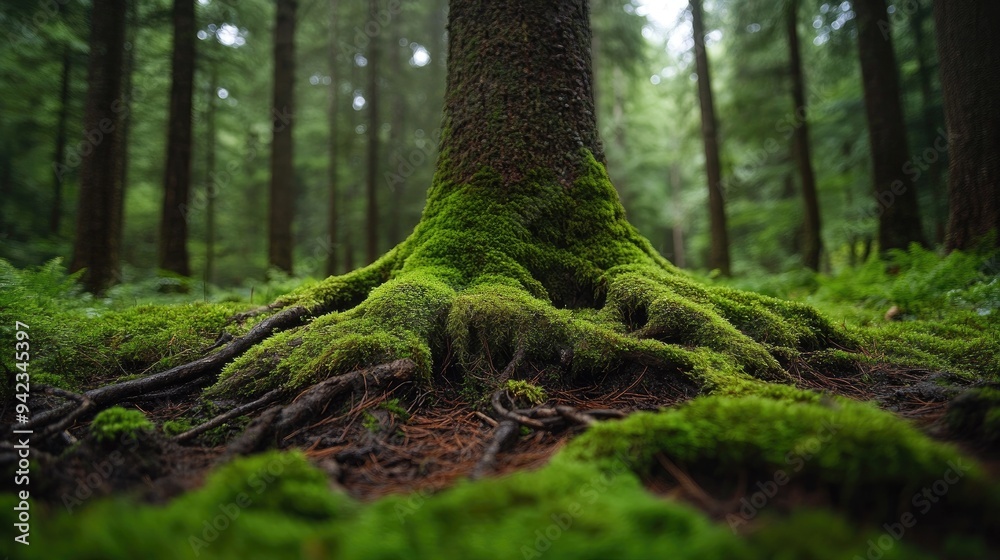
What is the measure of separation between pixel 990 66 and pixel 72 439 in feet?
32.9

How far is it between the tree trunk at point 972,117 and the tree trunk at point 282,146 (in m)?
11.5

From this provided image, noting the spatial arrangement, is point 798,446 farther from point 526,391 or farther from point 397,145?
point 397,145

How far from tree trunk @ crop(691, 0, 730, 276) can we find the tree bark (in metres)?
8.83

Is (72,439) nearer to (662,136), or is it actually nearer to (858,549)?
(858,549)

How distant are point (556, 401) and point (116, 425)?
2142 millimetres

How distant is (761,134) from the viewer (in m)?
14.6

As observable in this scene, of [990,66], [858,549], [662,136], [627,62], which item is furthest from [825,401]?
[662,136]

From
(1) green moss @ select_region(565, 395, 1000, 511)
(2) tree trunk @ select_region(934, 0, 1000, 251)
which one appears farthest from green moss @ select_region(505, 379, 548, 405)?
(2) tree trunk @ select_region(934, 0, 1000, 251)

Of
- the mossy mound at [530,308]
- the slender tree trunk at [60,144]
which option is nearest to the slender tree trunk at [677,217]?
the mossy mound at [530,308]

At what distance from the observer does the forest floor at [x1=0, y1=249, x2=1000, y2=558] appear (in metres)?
1.13

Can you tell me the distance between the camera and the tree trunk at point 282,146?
33.1ft

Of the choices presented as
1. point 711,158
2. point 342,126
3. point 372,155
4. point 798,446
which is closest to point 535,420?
point 798,446

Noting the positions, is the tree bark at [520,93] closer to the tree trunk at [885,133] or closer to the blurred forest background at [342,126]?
the blurred forest background at [342,126]

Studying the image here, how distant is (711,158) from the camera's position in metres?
11.8
